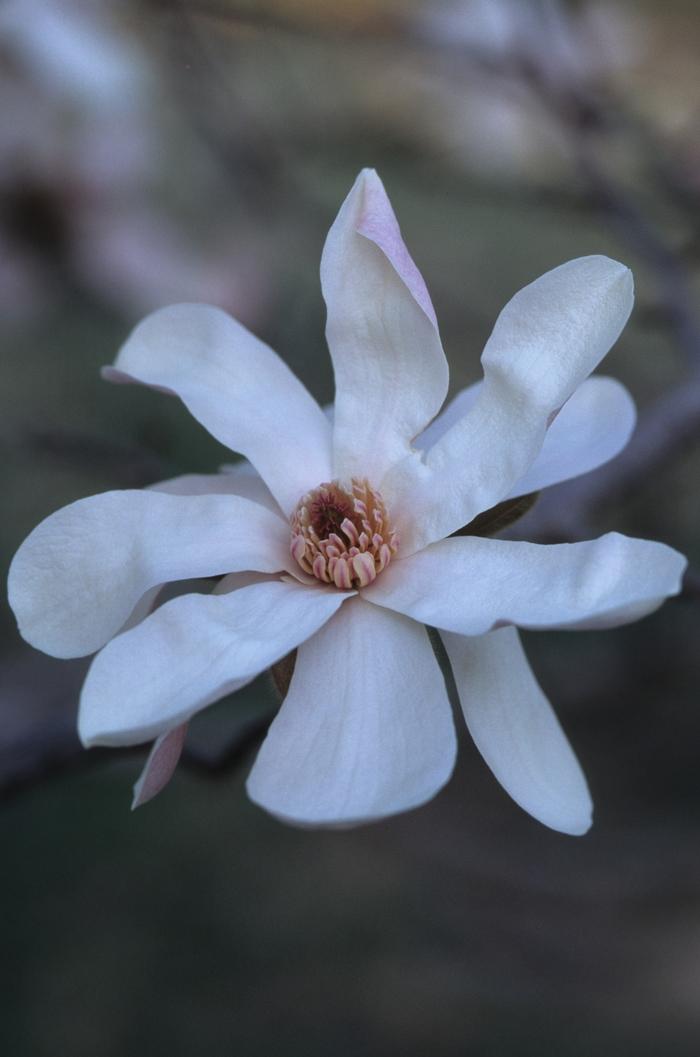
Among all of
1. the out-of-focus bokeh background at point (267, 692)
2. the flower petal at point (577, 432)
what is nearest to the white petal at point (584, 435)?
the flower petal at point (577, 432)

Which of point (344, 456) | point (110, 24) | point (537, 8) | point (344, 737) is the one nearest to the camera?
point (344, 737)

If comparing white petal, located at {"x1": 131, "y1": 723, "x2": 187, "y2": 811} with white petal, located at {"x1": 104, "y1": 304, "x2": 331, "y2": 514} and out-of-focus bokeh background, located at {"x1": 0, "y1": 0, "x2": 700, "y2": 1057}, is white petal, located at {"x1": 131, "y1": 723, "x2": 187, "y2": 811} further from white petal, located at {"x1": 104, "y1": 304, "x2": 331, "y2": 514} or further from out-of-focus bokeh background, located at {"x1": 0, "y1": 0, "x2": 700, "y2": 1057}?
out-of-focus bokeh background, located at {"x1": 0, "y1": 0, "x2": 700, "y2": 1057}

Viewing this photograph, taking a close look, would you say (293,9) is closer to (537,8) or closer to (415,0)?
(415,0)

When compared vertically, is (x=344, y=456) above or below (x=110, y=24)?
below

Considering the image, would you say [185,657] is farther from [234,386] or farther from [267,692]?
[267,692]

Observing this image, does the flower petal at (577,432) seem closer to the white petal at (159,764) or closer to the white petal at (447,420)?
the white petal at (447,420)

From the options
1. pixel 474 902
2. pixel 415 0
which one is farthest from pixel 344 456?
pixel 415 0

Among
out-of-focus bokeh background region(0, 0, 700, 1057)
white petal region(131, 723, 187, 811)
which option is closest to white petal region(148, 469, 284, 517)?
white petal region(131, 723, 187, 811)
